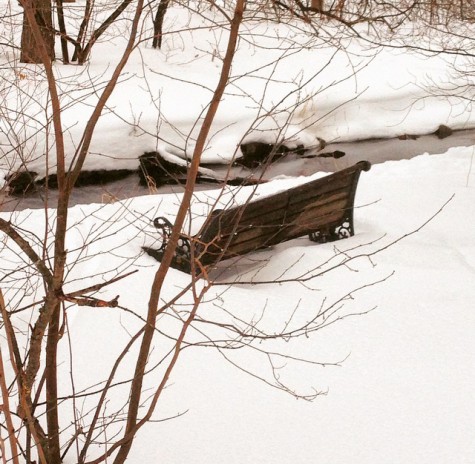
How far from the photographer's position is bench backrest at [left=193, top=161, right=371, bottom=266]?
6.58 m

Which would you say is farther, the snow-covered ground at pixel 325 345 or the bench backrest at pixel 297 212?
the bench backrest at pixel 297 212

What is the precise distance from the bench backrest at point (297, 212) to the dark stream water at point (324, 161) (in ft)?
12.3

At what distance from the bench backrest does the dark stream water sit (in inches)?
148

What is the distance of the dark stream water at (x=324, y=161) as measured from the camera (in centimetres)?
1096

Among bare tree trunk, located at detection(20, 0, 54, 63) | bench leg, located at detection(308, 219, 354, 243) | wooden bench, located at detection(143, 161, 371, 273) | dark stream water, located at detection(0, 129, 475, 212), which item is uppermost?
bare tree trunk, located at detection(20, 0, 54, 63)

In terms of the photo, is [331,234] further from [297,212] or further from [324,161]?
[324,161]

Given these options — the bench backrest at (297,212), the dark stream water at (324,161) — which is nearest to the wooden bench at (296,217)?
the bench backrest at (297,212)

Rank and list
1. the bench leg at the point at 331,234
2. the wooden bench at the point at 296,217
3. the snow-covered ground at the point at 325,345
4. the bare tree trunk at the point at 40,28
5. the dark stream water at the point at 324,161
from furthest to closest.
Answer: the dark stream water at the point at 324,161 < the bench leg at the point at 331,234 < the wooden bench at the point at 296,217 < the bare tree trunk at the point at 40,28 < the snow-covered ground at the point at 325,345

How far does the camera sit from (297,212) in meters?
6.98

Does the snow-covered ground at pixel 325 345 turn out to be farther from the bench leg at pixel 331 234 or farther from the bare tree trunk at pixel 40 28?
the bare tree trunk at pixel 40 28

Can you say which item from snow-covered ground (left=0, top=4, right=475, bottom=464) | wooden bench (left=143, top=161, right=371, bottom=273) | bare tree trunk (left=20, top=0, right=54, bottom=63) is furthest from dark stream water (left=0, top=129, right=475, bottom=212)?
wooden bench (left=143, top=161, right=371, bottom=273)

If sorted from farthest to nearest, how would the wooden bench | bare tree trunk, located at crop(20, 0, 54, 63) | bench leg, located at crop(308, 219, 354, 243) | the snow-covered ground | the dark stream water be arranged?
the dark stream water → bench leg, located at crop(308, 219, 354, 243) → the wooden bench → bare tree trunk, located at crop(20, 0, 54, 63) → the snow-covered ground

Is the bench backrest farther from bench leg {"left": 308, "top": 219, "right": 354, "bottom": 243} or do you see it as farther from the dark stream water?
the dark stream water

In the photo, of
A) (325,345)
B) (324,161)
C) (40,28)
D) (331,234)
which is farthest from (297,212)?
(324,161)
